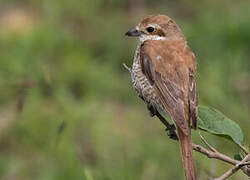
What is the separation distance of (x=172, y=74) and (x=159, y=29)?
582mm

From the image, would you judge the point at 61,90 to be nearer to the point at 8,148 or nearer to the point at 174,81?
the point at 8,148

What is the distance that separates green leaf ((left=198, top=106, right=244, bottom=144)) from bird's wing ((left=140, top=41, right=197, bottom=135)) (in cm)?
39

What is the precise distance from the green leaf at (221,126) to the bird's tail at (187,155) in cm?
17

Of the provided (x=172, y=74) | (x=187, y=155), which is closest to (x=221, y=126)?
(x=187, y=155)

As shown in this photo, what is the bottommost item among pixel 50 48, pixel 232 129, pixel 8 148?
pixel 8 148

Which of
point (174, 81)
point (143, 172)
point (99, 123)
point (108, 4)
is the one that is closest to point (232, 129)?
point (174, 81)

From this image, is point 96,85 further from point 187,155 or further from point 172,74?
point 187,155

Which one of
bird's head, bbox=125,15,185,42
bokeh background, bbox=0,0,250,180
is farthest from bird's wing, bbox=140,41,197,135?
bokeh background, bbox=0,0,250,180

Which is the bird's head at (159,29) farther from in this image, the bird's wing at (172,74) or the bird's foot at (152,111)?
the bird's foot at (152,111)

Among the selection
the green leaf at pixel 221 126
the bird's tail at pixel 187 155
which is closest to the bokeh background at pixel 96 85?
the bird's tail at pixel 187 155

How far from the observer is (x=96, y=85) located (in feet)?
22.7

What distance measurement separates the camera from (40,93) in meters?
6.73

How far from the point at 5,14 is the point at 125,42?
5.29 feet

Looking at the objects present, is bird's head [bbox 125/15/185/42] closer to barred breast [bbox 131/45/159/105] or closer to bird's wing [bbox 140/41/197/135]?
bird's wing [bbox 140/41/197/135]
